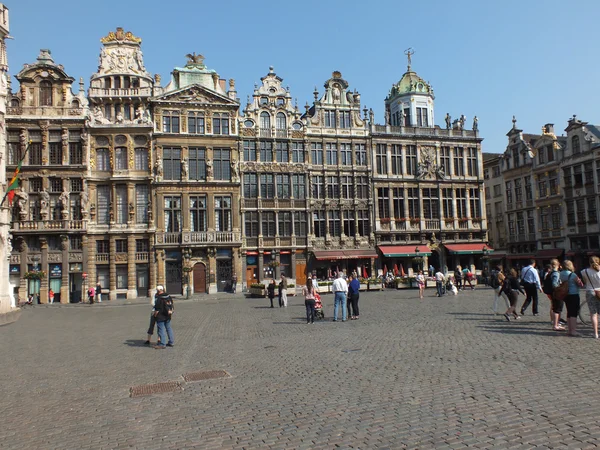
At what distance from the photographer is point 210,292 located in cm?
4234

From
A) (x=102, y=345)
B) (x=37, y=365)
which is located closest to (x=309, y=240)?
(x=102, y=345)

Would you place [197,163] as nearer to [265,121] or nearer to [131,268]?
[265,121]

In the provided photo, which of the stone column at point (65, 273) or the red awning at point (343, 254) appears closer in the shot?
the stone column at point (65, 273)

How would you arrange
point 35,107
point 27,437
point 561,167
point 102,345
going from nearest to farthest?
1. point 27,437
2. point 102,345
3. point 35,107
4. point 561,167

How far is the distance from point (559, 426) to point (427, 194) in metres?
45.5

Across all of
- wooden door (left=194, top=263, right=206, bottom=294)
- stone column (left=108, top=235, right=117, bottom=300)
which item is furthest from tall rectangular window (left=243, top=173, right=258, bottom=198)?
stone column (left=108, top=235, right=117, bottom=300)

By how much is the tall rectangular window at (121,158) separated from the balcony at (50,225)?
219 inches

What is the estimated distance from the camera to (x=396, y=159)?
49938mm

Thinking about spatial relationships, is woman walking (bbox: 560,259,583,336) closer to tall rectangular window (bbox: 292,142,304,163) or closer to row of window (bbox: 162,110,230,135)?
tall rectangular window (bbox: 292,142,304,163)

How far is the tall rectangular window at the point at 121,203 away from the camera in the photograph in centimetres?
4238

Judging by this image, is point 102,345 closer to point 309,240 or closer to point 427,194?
point 309,240

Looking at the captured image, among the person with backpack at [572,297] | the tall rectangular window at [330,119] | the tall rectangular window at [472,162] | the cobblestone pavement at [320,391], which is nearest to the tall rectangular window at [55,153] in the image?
the tall rectangular window at [330,119]

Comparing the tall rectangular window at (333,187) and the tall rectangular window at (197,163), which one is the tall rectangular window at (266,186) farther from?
the tall rectangular window at (333,187)

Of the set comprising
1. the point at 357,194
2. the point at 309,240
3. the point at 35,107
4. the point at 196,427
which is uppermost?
the point at 35,107
